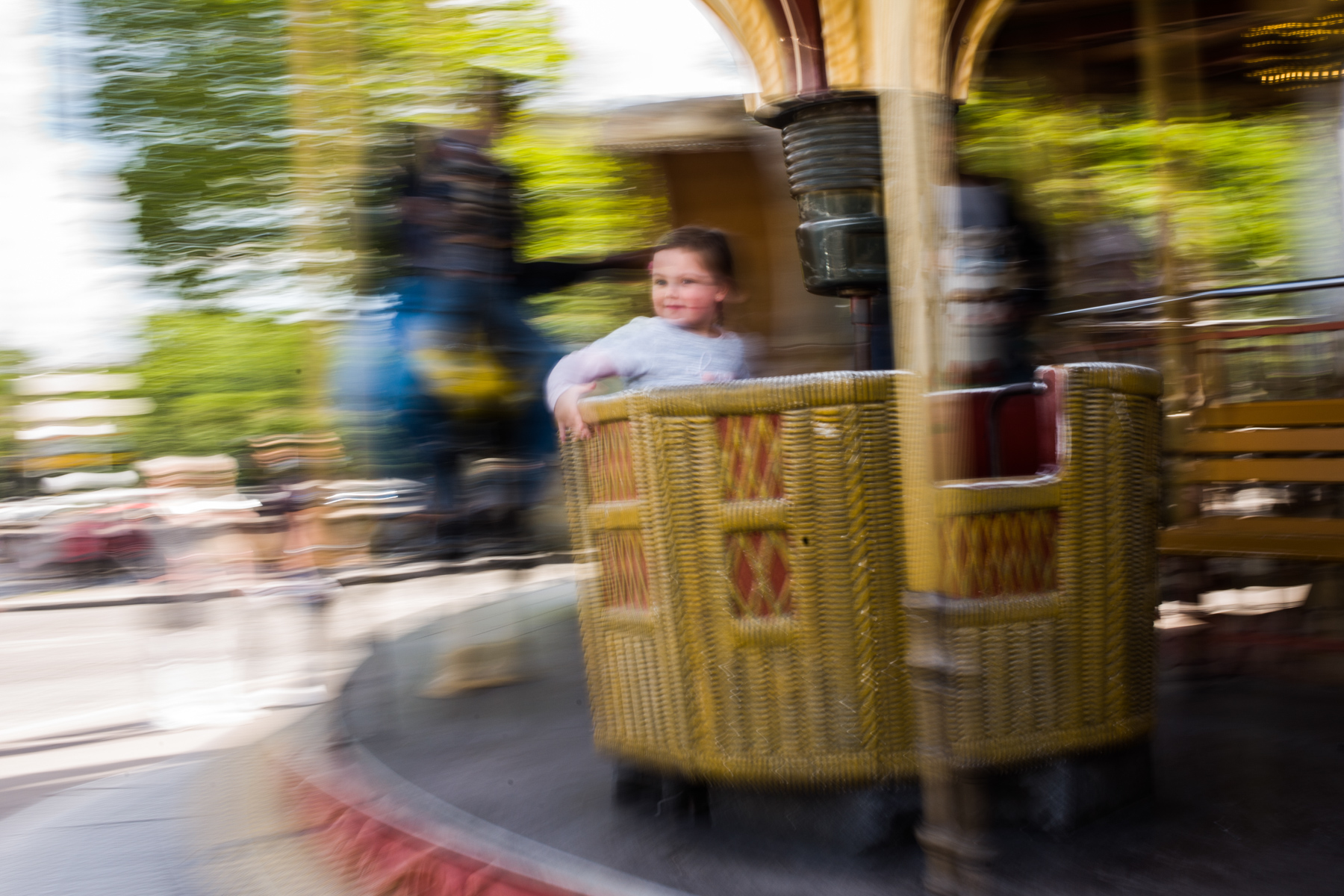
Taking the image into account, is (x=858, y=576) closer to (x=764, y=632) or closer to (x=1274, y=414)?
(x=764, y=632)

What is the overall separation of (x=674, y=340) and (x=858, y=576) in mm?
799

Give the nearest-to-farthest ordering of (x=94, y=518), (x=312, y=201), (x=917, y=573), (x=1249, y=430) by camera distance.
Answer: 1. (x=917, y=573)
2. (x=312, y=201)
3. (x=1249, y=430)
4. (x=94, y=518)

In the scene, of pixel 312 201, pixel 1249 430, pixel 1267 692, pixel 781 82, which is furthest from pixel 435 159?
pixel 1267 692

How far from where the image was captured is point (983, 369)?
3021mm

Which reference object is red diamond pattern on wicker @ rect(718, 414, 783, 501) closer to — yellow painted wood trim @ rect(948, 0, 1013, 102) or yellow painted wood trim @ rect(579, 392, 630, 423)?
yellow painted wood trim @ rect(579, 392, 630, 423)

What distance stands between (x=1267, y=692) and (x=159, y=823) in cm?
301

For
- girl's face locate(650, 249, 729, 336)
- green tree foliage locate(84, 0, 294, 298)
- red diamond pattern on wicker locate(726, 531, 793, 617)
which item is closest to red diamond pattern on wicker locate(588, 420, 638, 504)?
red diamond pattern on wicker locate(726, 531, 793, 617)

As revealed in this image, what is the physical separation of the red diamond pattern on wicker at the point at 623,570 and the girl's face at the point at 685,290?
1.96 feet

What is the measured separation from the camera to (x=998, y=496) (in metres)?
1.92

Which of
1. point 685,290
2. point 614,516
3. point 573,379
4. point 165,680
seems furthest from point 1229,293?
point 165,680

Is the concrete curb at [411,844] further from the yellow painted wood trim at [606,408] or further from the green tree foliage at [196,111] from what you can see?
the green tree foliage at [196,111]

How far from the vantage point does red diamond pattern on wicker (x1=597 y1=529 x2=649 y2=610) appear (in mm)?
2127

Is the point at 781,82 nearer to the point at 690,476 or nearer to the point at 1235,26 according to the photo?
the point at 690,476

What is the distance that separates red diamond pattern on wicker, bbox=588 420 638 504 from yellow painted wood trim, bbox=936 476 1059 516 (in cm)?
55
